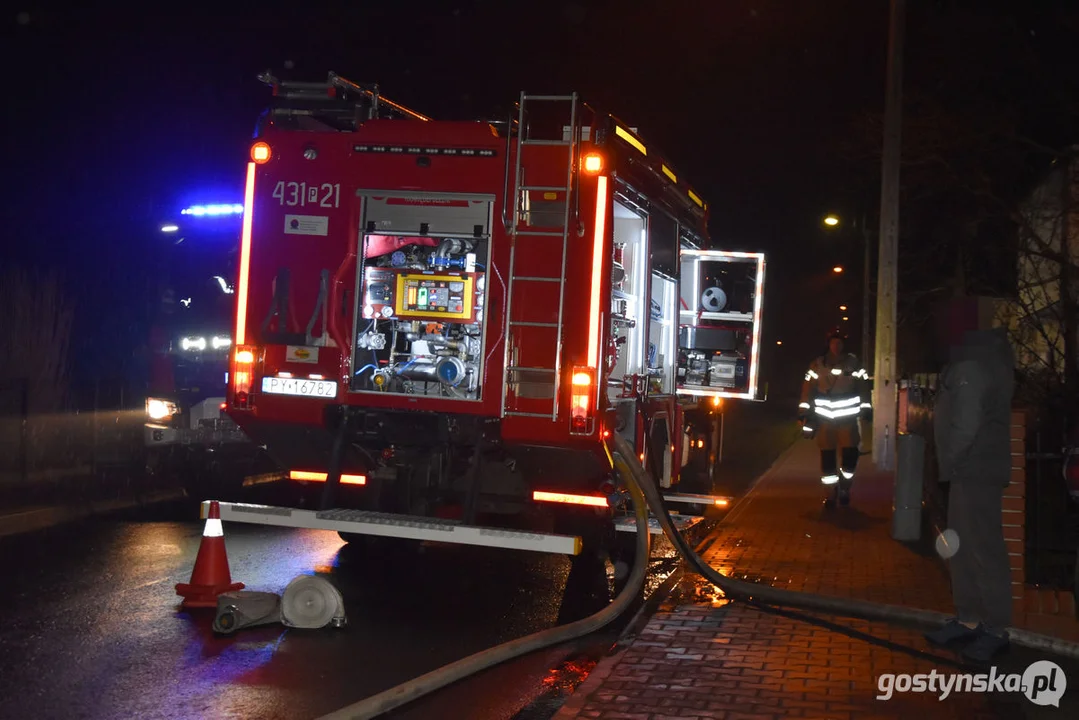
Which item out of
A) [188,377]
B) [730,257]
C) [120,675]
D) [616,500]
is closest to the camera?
[120,675]

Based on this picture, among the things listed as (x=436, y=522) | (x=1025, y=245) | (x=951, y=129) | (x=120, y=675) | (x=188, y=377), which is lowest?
(x=120, y=675)

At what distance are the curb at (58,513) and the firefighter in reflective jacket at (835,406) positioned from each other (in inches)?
276

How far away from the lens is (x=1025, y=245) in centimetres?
1620

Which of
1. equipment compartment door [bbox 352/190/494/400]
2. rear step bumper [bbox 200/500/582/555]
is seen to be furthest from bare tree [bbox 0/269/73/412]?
rear step bumper [bbox 200/500/582/555]

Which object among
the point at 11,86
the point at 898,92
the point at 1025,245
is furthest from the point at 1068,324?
the point at 11,86

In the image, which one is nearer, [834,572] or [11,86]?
[834,572]

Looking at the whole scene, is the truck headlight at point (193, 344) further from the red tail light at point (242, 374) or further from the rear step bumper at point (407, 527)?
the rear step bumper at point (407, 527)

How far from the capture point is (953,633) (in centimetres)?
622

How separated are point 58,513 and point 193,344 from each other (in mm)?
2453

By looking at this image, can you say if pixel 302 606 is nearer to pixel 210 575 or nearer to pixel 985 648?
pixel 210 575

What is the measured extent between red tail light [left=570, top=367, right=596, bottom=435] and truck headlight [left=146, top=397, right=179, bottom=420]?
6083mm

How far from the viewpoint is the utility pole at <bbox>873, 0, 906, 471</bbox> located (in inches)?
636

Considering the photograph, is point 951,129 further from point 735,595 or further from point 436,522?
point 436,522

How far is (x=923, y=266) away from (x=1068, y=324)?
30.8 ft
